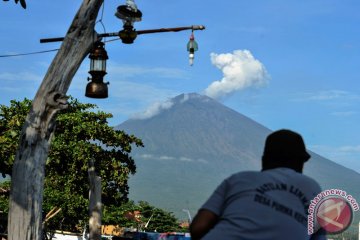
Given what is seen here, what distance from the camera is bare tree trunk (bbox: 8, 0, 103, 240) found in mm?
8039

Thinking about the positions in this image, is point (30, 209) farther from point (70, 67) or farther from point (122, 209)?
point (122, 209)

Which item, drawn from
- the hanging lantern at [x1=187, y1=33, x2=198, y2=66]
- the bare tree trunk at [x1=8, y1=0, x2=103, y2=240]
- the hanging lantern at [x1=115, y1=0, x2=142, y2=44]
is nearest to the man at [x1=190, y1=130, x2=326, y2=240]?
the bare tree trunk at [x1=8, y1=0, x2=103, y2=240]

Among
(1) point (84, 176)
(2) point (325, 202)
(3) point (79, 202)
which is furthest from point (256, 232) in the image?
(3) point (79, 202)

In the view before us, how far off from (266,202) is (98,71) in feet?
20.4

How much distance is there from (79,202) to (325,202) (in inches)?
1401

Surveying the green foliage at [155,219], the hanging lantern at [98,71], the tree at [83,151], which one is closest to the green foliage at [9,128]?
the tree at [83,151]

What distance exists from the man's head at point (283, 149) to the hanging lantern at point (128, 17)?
6.26 metres

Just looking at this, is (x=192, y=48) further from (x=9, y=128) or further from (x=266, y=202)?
(x=9, y=128)

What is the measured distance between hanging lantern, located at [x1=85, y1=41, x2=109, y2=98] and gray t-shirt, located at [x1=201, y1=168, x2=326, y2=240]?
582cm

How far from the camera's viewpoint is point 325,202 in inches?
181

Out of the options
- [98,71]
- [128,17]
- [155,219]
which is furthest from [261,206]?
[155,219]

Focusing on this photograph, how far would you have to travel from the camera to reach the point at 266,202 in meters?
3.21

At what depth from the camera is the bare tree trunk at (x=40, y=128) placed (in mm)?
8039

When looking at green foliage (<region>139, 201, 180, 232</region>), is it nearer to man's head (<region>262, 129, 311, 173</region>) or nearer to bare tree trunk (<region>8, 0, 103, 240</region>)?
bare tree trunk (<region>8, 0, 103, 240</region>)
